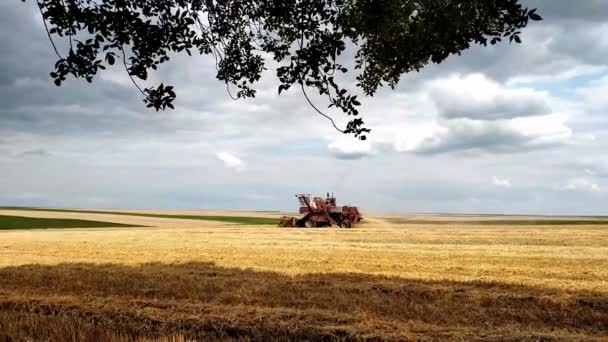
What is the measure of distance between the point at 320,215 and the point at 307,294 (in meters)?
24.8

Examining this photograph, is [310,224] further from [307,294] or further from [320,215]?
[307,294]

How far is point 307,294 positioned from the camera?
9.96 meters

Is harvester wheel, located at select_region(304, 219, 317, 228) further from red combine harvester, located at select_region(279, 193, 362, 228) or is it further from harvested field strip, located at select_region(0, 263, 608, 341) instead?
harvested field strip, located at select_region(0, 263, 608, 341)

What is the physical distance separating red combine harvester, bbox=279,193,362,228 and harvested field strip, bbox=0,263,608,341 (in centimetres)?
2173

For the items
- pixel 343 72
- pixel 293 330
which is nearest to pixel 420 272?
pixel 293 330

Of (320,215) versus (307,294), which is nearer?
(307,294)

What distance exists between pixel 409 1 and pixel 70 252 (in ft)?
47.7

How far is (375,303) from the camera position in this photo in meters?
9.33

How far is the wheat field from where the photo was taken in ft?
23.7

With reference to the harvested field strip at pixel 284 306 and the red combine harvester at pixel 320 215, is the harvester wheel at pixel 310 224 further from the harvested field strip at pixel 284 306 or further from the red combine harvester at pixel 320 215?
the harvested field strip at pixel 284 306

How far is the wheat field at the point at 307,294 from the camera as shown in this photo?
7.23 metres

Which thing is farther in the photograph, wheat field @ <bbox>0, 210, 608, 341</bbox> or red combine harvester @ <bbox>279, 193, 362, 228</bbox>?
red combine harvester @ <bbox>279, 193, 362, 228</bbox>

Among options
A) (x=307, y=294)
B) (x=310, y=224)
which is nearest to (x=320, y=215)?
(x=310, y=224)

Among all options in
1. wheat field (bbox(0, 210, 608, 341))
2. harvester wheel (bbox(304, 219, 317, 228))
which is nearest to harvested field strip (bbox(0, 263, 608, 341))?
→ wheat field (bbox(0, 210, 608, 341))
